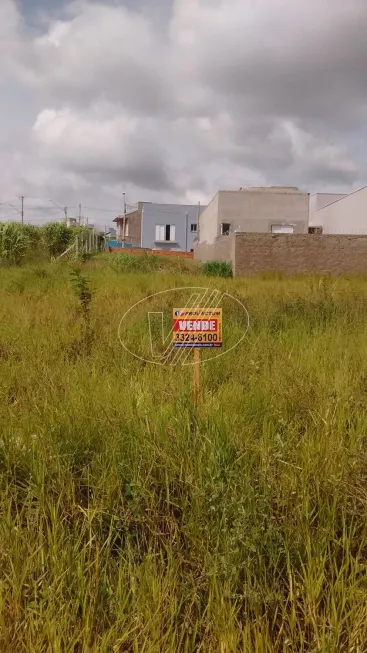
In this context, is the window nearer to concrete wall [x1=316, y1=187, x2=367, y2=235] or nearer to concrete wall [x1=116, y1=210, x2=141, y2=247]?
concrete wall [x1=116, y1=210, x2=141, y2=247]

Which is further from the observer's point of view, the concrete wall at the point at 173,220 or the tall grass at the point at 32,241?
the concrete wall at the point at 173,220

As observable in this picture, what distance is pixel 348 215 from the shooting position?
993 inches

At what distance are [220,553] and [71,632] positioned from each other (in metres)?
0.57

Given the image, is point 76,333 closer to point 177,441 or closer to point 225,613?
point 177,441

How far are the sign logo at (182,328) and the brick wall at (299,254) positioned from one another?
772cm

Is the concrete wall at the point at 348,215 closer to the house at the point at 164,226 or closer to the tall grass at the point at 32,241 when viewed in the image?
the tall grass at the point at 32,241

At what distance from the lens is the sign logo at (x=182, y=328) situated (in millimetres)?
3072

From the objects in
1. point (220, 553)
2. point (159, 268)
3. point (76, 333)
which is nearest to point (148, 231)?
point (159, 268)

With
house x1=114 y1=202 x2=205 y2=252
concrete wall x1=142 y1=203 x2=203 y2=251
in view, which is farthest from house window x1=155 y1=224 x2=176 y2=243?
concrete wall x1=142 y1=203 x2=203 y2=251

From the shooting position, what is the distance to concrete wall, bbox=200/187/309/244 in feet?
89.5

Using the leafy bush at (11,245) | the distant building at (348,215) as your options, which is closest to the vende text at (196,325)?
the leafy bush at (11,245)

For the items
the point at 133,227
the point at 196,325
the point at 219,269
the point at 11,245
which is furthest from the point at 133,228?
the point at 196,325

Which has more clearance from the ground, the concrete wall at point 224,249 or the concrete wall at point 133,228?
the concrete wall at point 133,228

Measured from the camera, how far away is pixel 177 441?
2246 millimetres
